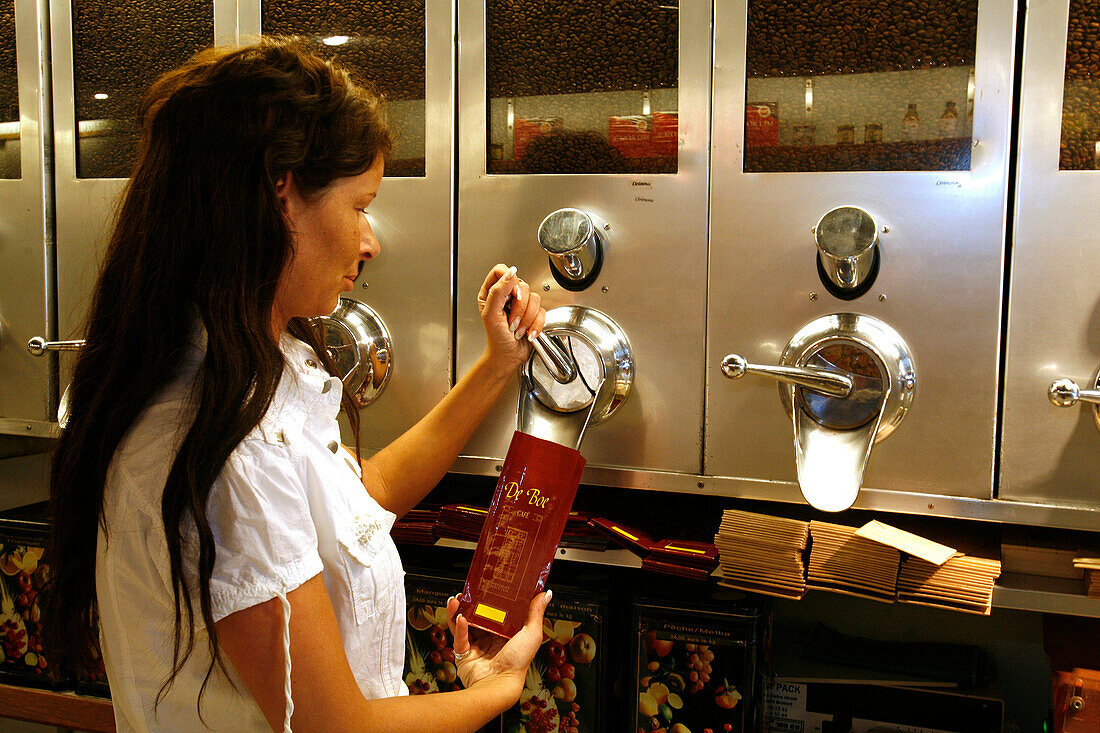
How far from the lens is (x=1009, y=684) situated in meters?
1.53

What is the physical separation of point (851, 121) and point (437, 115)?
62 centimetres

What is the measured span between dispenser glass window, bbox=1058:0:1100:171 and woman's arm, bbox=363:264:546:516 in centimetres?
73

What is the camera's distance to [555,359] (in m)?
1.25

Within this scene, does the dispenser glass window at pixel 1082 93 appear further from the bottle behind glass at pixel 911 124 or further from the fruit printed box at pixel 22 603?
the fruit printed box at pixel 22 603

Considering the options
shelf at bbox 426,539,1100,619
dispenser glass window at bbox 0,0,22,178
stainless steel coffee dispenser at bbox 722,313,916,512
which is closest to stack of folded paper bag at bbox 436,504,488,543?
stainless steel coffee dispenser at bbox 722,313,916,512

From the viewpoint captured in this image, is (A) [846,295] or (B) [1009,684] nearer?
(A) [846,295]

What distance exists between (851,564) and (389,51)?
104 centimetres

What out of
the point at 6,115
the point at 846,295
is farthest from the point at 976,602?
the point at 6,115

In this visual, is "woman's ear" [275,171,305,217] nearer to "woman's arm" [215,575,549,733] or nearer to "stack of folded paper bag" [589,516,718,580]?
"woman's arm" [215,575,549,733]

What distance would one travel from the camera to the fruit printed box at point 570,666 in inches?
50.3

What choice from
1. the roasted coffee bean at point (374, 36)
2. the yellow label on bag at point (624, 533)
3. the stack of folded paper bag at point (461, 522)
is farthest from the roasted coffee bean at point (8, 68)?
the yellow label on bag at point (624, 533)

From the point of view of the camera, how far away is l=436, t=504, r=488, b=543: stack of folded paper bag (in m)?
1.35

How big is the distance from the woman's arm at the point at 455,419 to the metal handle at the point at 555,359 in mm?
25

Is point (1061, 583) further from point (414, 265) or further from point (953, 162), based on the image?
point (414, 265)
